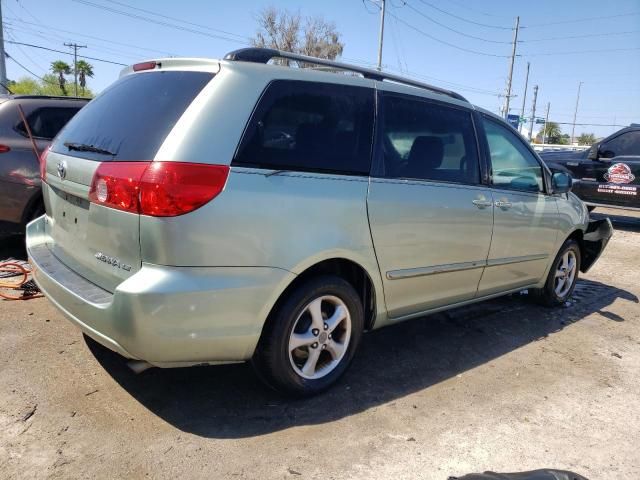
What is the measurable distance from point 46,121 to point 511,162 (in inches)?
185

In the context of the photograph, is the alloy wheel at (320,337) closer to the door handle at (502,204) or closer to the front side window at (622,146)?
the door handle at (502,204)

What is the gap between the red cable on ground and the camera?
4.33m

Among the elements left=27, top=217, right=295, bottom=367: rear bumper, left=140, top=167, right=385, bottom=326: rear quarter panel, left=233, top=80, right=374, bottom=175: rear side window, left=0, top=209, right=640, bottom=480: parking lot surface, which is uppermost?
left=233, top=80, right=374, bottom=175: rear side window

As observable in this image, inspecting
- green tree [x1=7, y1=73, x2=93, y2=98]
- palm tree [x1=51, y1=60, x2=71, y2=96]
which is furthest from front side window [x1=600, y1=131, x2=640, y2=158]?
palm tree [x1=51, y1=60, x2=71, y2=96]

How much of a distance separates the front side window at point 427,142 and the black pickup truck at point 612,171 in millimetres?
6752

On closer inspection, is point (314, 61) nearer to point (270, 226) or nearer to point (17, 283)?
point (270, 226)

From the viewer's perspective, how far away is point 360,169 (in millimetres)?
3031

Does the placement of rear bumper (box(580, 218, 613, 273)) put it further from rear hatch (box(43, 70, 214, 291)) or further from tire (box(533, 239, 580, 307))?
rear hatch (box(43, 70, 214, 291))

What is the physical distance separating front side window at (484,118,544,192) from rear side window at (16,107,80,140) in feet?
14.5

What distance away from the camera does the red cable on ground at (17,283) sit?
4328 millimetres

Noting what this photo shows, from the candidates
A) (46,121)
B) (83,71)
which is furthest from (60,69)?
(46,121)

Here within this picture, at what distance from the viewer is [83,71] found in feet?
210

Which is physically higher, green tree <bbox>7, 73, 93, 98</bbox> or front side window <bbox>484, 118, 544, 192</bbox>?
green tree <bbox>7, 73, 93, 98</bbox>

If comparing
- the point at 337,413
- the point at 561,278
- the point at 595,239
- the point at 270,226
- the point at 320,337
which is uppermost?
the point at 270,226
